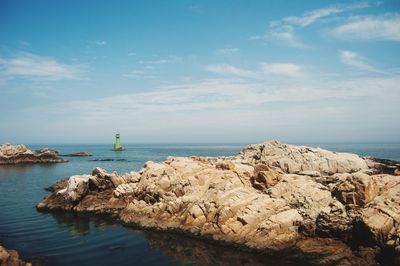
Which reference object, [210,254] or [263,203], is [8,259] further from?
[263,203]

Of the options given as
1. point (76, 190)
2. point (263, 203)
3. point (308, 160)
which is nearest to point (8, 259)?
point (263, 203)

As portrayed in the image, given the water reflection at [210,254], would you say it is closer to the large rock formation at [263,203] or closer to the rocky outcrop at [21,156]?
the large rock formation at [263,203]

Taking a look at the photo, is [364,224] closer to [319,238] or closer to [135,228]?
[319,238]

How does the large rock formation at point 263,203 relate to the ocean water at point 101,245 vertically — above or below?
above

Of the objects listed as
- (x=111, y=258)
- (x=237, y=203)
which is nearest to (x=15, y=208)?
(x=111, y=258)

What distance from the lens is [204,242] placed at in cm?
2573

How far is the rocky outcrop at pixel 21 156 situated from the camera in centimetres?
9830

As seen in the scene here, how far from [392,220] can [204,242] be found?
13214 mm

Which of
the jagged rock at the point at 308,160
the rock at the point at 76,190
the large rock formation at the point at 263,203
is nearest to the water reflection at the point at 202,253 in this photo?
the large rock formation at the point at 263,203

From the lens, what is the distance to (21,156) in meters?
102

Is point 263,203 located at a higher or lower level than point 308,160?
lower

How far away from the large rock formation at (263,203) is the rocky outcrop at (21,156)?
69.5 meters

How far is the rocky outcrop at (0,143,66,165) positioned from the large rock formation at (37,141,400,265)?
228 feet

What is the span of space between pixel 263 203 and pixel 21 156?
3790 inches
